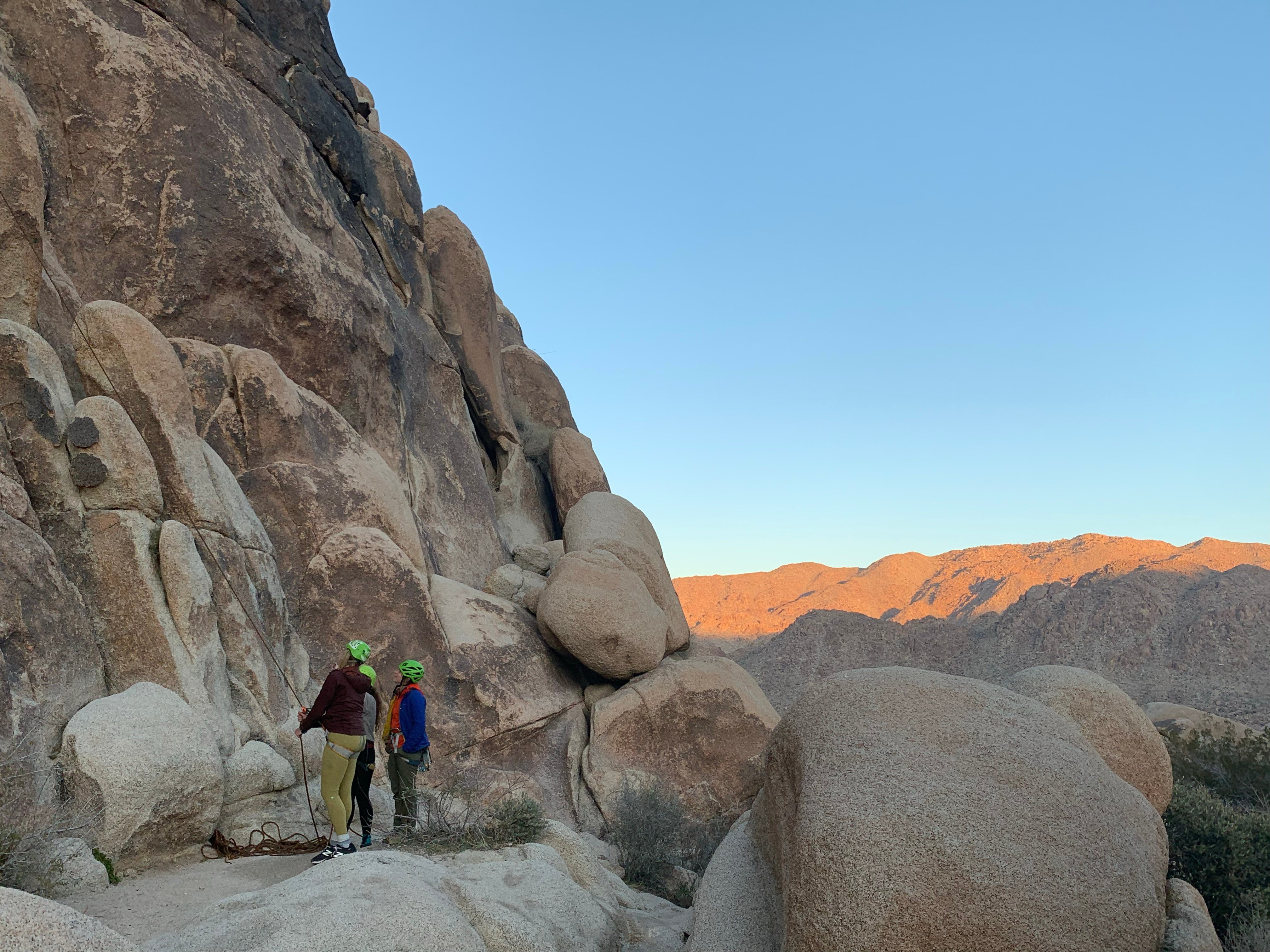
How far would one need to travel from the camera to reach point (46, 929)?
2.75m

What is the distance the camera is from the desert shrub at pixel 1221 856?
697cm

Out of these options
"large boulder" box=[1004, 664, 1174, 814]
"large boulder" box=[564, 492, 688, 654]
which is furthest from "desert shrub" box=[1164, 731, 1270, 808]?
"large boulder" box=[564, 492, 688, 654]

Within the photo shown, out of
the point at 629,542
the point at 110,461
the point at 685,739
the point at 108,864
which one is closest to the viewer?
the point at 108,864

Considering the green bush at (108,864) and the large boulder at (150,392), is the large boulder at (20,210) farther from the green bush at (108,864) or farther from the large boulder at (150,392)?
the green bush at (108,864)

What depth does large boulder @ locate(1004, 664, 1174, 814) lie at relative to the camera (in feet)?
19.7

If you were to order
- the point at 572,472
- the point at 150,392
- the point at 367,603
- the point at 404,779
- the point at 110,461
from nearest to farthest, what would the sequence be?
the point at 404,779
the point at 110,461
the point at 150,392
the point at 367,603
the point at 572,472

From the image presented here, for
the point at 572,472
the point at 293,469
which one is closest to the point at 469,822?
the point at 293,469

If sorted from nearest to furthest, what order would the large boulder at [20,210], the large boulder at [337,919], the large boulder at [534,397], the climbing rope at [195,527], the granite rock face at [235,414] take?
the large boulder at [337,919]
the granite rock face at [235,414]
the large boulder at [20,210]
the climbing rope at [195,527]
the large boulder at [534,397]

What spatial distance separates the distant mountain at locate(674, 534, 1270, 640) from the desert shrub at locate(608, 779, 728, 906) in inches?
1499

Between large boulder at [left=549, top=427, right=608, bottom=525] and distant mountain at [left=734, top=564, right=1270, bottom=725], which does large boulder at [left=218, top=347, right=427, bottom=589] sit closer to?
large boulder at [left=549, top=427, right=608, bottom=525]

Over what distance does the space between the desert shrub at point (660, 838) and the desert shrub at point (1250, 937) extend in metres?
5.15

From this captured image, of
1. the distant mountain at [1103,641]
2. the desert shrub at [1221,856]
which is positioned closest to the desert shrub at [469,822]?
the desert shrub at [1221,856]

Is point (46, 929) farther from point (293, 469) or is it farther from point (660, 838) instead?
point (660, 838)

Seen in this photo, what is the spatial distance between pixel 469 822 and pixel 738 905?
2373 mm
